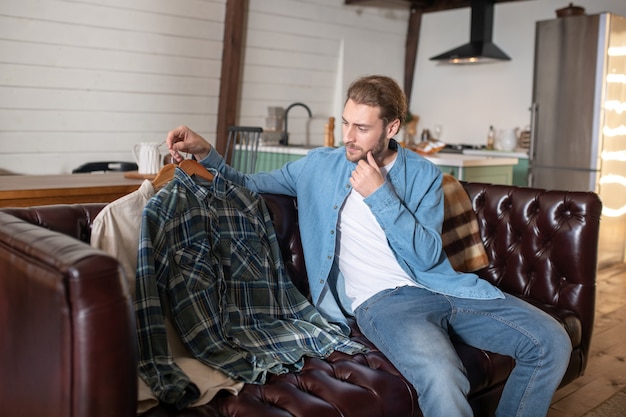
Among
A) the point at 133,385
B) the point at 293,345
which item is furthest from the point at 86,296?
the point at 293,345

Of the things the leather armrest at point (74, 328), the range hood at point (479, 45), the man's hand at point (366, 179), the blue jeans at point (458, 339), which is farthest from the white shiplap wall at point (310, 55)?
the leather armrest at point (74, 328)

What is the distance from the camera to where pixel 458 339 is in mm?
2336

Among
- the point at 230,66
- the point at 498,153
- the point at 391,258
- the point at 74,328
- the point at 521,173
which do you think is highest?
the point at 230,66

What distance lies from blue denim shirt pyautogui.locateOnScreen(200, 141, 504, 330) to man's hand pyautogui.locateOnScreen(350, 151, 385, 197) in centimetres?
2

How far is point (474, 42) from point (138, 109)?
132 inches

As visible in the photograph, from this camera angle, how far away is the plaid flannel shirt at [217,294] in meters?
1.86

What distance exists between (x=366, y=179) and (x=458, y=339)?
63 centimetres

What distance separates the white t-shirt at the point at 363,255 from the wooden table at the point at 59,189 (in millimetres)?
1539

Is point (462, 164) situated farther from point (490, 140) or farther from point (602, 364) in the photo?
point (490, 140)

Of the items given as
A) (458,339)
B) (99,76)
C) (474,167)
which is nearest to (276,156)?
(99,76)

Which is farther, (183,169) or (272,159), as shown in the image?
(272,159)

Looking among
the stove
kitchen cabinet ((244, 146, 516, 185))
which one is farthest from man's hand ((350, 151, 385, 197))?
the stove

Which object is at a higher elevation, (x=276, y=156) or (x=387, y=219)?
(x=276, y=156)

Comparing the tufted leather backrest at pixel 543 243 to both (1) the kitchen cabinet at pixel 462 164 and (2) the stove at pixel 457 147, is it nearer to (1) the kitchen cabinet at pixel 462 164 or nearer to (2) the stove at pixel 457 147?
(1) the kitchen cabinet at pixel 462 164
